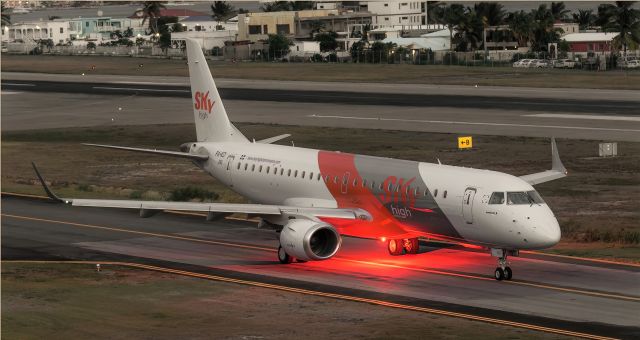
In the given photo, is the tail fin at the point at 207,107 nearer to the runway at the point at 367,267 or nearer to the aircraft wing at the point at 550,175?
the runway at the point at 367,267

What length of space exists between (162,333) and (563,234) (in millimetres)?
24061

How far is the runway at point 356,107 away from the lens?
343 feet

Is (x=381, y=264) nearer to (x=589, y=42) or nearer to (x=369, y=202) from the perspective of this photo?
(x=369, y=202)

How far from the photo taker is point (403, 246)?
172 feet

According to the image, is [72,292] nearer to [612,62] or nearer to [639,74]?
[639,74]

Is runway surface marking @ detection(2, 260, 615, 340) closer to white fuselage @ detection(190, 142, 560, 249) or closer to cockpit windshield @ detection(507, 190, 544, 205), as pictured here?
white fuselage @ detection(190, 142, 560, 249)

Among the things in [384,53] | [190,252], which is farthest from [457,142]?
[384,53]

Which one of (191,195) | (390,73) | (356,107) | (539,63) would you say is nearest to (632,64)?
(539,63)

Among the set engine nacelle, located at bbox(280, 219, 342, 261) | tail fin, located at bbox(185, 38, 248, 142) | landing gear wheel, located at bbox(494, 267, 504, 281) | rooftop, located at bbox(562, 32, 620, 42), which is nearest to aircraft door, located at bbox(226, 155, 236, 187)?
tail fin, located at bbox(185, 38, 248, 142)

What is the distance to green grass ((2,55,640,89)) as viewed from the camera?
145875 mm

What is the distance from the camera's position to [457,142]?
9331 cm

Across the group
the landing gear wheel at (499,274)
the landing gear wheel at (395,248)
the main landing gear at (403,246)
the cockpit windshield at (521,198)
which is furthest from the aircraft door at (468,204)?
the landing gear wheel at (395,248)

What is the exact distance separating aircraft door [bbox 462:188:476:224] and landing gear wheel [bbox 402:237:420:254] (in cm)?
629

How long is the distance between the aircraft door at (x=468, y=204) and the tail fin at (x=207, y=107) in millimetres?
16371
